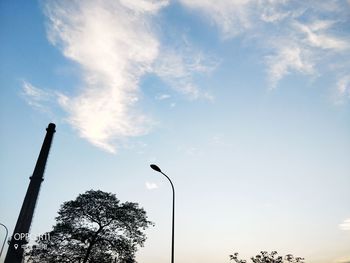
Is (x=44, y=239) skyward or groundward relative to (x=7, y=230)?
groundward

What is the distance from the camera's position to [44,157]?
3981 centimetres

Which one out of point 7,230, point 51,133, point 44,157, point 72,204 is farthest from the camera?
point 7,230

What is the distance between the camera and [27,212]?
36.2 metres

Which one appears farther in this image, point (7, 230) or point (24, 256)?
point (7, 230)

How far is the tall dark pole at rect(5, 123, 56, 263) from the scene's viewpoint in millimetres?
33906

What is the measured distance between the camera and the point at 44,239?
113 feet

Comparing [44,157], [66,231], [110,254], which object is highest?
[44,157]

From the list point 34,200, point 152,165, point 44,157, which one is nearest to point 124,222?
point 34,200

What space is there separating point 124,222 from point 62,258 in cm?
844

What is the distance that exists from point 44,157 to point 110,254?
16776 mm

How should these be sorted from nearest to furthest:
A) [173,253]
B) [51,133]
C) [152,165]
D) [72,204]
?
[173,253]
[152,165]
[72,204]
[51,133]

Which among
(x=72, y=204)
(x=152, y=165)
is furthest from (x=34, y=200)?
(x=152, y=165)

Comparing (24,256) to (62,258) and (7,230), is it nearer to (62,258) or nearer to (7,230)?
(62,258)

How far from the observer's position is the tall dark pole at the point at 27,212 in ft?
111
